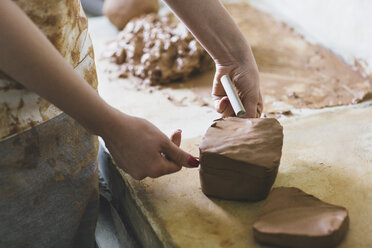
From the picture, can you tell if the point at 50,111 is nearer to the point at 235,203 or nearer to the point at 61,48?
the point at 61,48

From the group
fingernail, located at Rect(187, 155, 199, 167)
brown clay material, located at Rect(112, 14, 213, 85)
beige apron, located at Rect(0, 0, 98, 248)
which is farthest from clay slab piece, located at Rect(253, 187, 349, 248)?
brown clay material, located at Rect(112, 14, 213, 85)

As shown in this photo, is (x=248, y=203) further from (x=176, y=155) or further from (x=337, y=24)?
(x=337, y=24)

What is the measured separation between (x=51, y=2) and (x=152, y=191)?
66 cm

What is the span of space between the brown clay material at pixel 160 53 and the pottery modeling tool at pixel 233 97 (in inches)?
38.9

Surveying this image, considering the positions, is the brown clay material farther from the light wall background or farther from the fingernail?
the fingernail

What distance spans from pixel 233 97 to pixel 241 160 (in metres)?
0.30

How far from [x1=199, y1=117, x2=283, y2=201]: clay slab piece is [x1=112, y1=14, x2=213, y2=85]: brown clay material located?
1.18 metres

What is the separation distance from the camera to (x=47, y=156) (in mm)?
1229

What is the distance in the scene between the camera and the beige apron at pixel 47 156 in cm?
113

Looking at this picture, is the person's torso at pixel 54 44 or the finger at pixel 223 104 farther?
the finger at pixel 223 104

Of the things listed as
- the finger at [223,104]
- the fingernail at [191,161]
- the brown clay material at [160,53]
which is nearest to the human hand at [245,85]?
the finger at [223,104]

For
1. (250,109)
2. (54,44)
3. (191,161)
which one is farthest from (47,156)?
(250,109)

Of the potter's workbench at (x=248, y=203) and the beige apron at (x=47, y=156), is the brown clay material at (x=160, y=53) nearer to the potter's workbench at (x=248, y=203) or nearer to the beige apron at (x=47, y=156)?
the potter's workbench at (x=248, y=203)

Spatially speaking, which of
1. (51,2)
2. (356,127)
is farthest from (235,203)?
(51,2)
